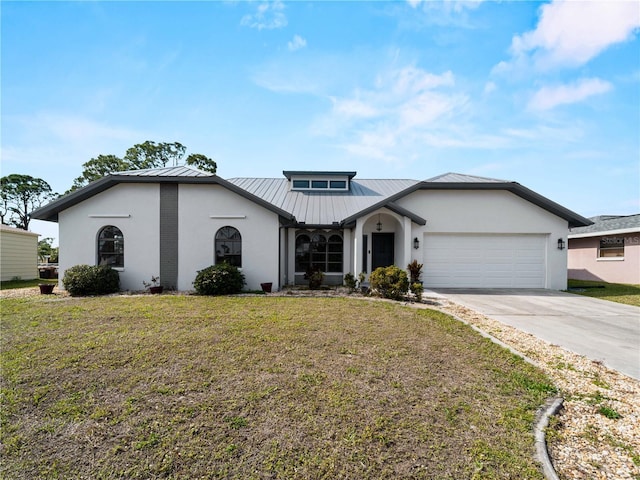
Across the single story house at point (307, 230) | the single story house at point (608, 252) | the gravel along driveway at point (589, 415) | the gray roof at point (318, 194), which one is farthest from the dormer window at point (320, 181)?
the single story house at point (608, 252)

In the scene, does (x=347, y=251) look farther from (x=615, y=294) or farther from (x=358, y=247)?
(x=615, y=294)

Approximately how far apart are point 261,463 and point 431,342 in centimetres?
423

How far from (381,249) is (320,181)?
5974 millimetres

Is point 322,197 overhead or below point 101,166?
below

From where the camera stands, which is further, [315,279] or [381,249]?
[381,249]

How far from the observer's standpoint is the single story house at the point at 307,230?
11.9 m

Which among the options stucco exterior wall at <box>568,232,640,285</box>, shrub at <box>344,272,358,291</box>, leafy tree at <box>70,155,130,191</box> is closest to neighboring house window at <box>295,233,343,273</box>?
shrub at <box>344,272,358,291</box>

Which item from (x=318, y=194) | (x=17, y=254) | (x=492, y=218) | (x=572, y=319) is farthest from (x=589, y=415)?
(x=17, y=254)

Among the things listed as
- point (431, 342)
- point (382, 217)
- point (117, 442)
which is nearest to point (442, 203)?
point (382, 217)

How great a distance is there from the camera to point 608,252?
56.7 feet

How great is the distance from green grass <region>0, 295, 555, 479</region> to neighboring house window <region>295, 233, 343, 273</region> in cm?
764

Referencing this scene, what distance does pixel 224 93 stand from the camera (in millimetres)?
10664

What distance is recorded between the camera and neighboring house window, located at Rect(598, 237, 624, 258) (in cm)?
1664

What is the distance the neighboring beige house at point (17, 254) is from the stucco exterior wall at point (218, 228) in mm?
11625
